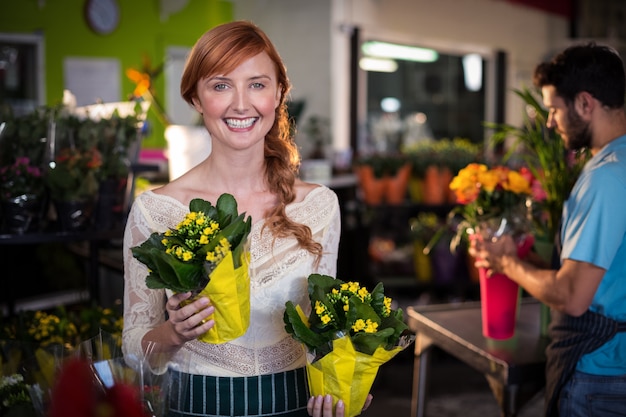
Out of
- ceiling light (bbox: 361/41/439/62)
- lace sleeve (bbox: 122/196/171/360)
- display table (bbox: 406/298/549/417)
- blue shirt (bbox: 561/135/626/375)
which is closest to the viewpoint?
lace sleeve (bbox: 122/196/171/360)

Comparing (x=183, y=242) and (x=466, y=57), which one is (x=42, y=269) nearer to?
(x=183, y=242)

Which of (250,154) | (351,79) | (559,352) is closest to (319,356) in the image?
(250,154)

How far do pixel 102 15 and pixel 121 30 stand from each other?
0.28 metres

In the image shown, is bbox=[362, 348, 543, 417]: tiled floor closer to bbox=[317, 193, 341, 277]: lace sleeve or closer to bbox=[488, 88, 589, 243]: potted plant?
bbox=[488, 88, 589, 243]: potted plant

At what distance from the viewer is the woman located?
1690 mm

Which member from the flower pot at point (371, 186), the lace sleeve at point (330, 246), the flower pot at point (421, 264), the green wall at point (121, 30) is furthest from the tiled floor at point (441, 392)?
the green wall at point (121, 30)

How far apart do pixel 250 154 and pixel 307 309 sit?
0.41m

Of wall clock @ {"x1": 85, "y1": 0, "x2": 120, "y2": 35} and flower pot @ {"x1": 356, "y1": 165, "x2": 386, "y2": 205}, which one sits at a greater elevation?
wall clock @ {"x1": 85, "y1": 0, "x2": 120, "y2": 35}

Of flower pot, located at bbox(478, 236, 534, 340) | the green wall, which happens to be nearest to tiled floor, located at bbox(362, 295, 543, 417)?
flower pot, located at bbox(478, 236, 534, 340)

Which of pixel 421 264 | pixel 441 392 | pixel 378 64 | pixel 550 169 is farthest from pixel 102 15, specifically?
pixel 550 169

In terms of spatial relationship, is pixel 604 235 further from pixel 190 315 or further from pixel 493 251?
pixel 190 315

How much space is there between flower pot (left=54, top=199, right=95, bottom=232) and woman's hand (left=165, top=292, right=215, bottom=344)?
3.86ft

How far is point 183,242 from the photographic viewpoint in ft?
4.36

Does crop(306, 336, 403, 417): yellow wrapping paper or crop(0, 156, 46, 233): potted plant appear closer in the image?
crop(306, 336, 403, 417): yellow wrapping paper
